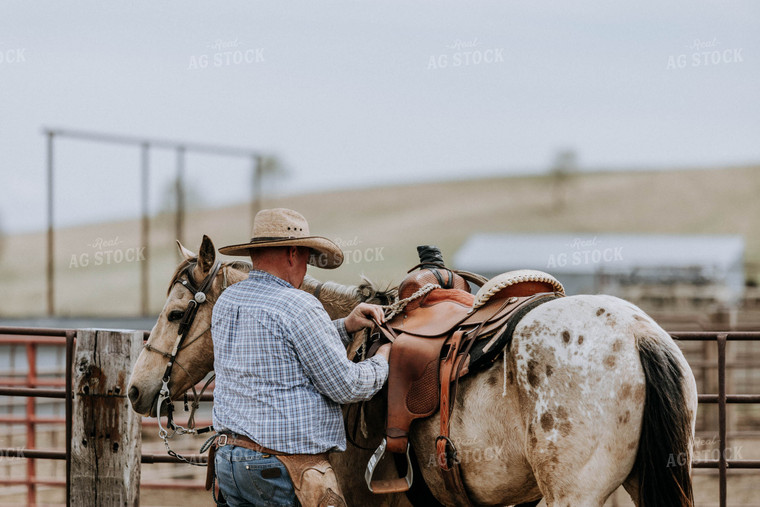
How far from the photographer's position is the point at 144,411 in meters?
3.25

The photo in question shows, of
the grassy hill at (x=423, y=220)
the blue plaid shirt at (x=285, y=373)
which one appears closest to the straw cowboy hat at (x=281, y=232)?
the blue plaid shirt at (x=285, y=373)

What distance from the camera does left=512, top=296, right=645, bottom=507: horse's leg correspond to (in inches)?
96.1

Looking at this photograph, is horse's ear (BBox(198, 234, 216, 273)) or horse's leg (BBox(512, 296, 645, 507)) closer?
horse's leg (BBox(512, 296, 645, 507))

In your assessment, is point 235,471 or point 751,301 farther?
point 751,301

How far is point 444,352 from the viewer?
9.30 feet

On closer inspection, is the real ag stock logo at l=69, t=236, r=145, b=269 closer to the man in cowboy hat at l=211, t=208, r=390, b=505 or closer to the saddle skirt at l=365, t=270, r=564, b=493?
the man in cowboy hat at l=211, t=208, r=390, b=505

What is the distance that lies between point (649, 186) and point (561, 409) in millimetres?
79704

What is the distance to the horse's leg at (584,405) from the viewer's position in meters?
2.44

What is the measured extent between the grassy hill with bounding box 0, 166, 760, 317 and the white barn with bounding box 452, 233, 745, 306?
21.2m

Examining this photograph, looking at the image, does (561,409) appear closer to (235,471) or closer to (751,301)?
(235,471)

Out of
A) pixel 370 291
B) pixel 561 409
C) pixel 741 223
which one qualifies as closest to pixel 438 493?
pixel 561 409

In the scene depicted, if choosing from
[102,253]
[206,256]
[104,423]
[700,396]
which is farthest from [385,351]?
[102,253]

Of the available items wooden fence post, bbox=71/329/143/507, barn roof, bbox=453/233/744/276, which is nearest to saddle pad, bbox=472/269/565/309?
wooden fence post, bbox=71/329/143/507

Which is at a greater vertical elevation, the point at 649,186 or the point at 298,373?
the point at 649,186
